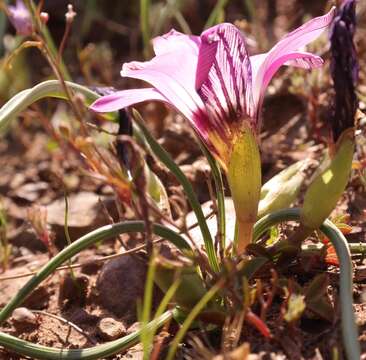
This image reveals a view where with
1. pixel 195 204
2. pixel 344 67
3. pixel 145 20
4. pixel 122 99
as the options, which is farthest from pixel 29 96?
pixel 145 20

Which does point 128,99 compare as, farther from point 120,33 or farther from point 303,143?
point 120,33

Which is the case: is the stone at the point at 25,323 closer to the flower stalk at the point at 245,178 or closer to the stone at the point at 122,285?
the stone at the point at 122,285

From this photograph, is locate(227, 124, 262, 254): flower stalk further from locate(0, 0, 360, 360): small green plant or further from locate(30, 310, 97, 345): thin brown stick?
locate(30, 310, 97, 345): thin brown stick

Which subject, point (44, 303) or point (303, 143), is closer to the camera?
point (44, 303)

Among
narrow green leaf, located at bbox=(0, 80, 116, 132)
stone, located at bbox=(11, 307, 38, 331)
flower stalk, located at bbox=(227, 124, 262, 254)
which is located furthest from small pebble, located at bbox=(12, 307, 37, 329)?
flower stalk, located at bbox=(227, 124, 262, 254)

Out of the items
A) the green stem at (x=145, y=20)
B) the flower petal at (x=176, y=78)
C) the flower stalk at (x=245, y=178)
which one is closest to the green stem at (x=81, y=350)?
the flower stalk at (x=245, y=178)

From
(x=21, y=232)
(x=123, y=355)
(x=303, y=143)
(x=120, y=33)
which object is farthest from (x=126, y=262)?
(x=120, y=33)

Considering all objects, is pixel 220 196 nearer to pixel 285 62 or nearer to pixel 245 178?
pixel 245 178
